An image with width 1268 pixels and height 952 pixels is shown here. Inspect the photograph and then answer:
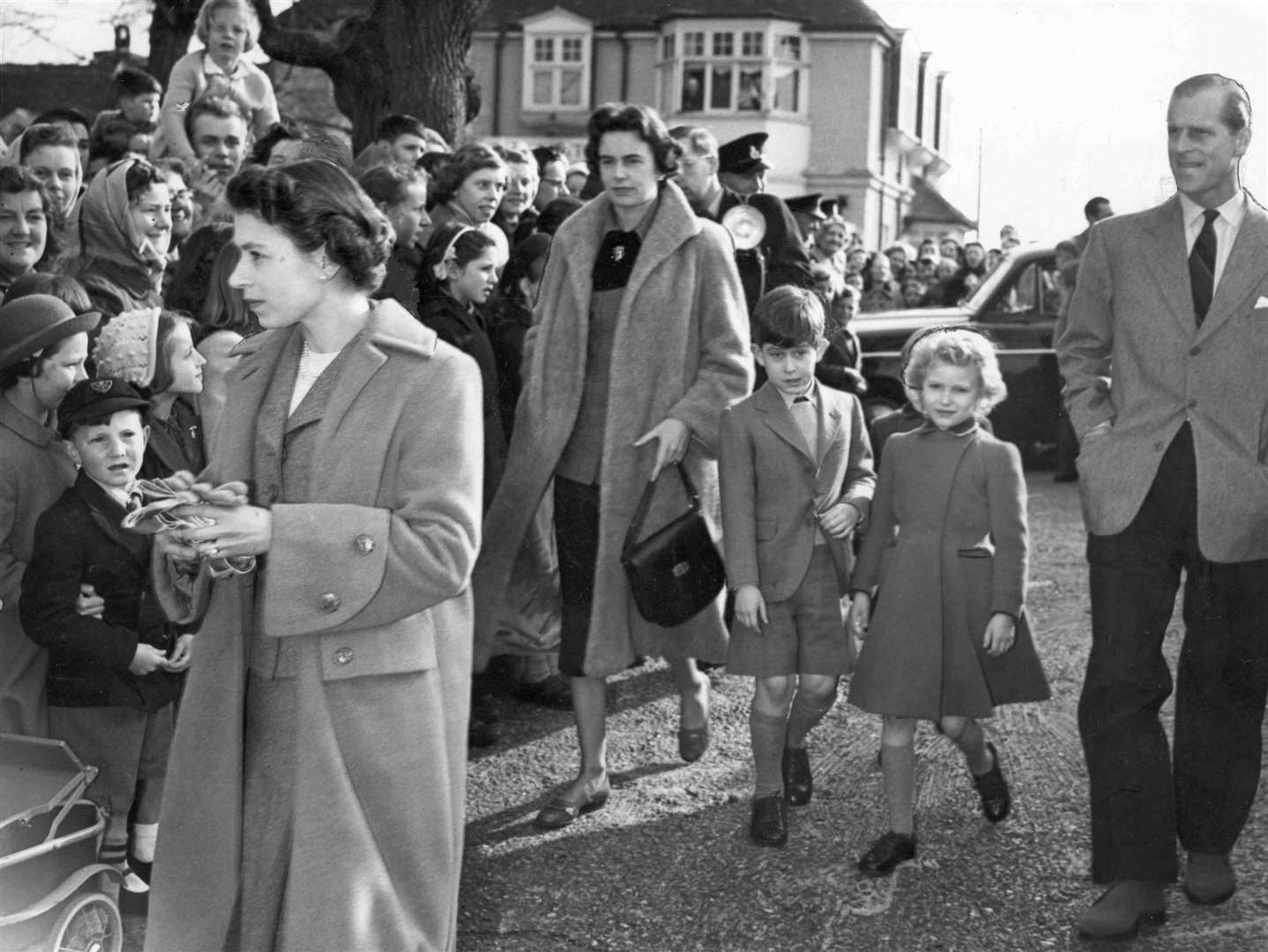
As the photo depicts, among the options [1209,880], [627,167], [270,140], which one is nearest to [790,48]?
[270,140]

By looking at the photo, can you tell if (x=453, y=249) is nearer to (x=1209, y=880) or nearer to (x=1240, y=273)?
(x=1240, y=273)

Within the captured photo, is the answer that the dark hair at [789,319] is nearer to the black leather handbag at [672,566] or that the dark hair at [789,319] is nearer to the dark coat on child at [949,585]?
the dark coat on child at [949,585]

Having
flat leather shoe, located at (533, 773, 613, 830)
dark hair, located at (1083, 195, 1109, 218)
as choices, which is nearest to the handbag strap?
flat leather shoe, located at (533, 773, 613, 830)

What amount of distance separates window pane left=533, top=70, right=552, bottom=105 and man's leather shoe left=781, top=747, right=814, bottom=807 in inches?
1422

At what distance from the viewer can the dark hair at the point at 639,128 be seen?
542 cm

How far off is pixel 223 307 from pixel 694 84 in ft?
116

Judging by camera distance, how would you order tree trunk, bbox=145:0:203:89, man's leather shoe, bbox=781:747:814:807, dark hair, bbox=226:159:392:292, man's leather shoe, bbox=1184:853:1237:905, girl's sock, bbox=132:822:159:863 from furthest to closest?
tree trunk, bbox=145:0:203:89 < man's leather shoe, bbox=781:747:814:807 < girl's sock, bbox=132:822:159:863 < man's leather shoe, bbox=1184:853:1237:905 < dark hair, bbox=226:159:392:292

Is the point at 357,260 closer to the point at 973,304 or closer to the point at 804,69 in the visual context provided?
the point at 973,304

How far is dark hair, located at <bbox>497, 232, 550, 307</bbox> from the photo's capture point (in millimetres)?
6781

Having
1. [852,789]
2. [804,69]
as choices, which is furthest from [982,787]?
[804,69]

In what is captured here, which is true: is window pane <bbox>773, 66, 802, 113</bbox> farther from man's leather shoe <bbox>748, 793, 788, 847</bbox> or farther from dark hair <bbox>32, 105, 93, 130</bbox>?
man's leather shoe <bbox>748, 793, 788, 847</bbox>

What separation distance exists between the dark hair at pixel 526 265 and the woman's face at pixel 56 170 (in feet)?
5.80

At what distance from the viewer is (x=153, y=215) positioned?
6.02 meters

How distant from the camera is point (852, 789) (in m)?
5.75
